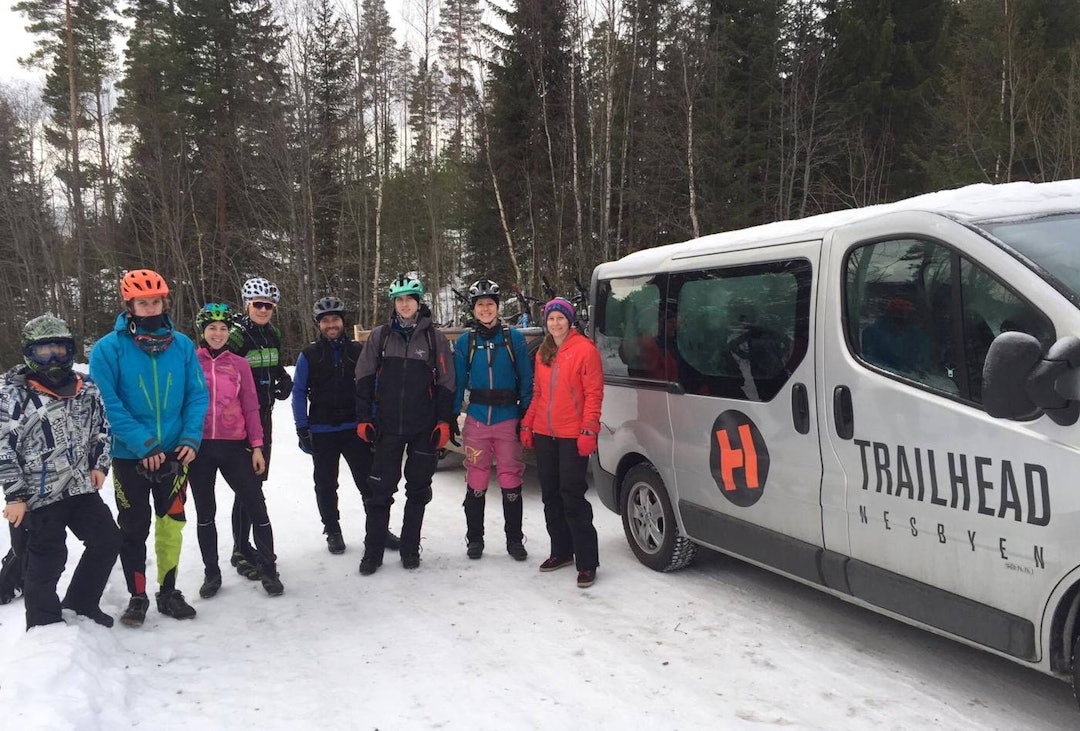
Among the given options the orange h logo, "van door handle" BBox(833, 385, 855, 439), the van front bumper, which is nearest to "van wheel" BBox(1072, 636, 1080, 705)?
"van door handle" BBox(833, 385, 855, 439)

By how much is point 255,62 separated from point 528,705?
28807 millimetres

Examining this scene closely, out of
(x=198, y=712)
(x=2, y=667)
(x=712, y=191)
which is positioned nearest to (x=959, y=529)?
(x=198, y=712)

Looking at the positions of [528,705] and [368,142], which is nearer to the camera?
[528,705]

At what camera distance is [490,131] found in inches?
956

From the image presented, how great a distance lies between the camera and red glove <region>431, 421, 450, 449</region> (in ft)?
17.6

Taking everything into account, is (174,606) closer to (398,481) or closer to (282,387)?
(398,481)

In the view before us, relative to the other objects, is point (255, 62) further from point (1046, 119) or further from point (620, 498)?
point (620, 498)

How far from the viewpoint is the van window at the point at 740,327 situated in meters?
3.86

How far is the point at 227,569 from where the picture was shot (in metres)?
5.52

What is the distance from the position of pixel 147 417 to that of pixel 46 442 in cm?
58

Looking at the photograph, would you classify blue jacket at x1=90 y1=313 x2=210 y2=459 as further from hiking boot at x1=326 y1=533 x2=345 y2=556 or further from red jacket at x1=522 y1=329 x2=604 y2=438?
red jacket at x1=522 y1=329 x2=604 y2=438

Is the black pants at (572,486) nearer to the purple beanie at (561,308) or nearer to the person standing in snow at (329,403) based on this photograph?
the purple beanie at (561,308)

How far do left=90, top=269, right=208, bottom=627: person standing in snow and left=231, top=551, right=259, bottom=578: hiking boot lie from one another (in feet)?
2.32

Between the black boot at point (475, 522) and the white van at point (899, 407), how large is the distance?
152 centimetres
